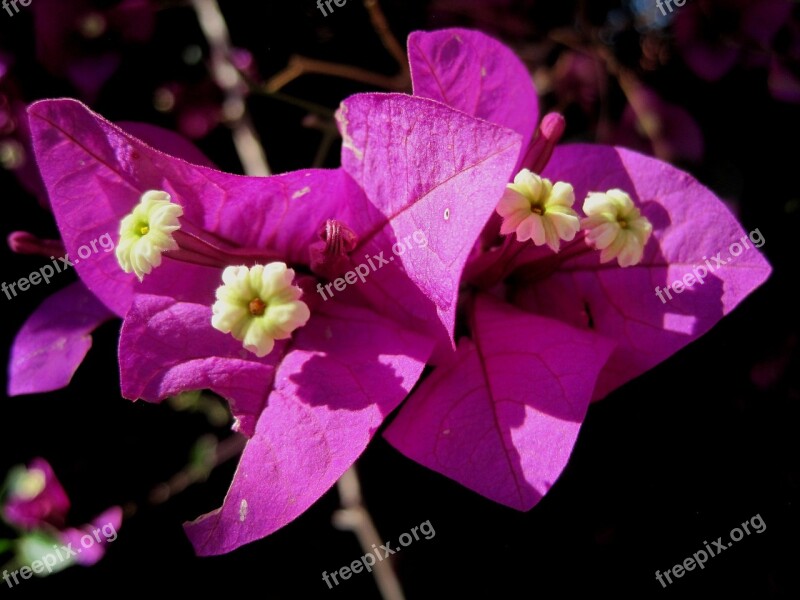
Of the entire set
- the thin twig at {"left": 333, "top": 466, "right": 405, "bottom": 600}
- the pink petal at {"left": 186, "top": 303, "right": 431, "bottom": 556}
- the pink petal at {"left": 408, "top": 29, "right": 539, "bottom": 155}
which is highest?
the pink petal at {"left": 408, "top": 29, "right": 539, "bottom": 155}

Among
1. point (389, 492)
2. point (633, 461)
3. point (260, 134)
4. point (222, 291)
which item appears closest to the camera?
point (222, 291)

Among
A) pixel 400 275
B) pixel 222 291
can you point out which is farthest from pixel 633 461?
pixel 222 291

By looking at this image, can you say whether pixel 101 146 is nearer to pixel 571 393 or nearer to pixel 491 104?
pixel 491 104

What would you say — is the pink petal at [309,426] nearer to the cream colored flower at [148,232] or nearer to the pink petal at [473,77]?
the cream colored flower at [148,232]

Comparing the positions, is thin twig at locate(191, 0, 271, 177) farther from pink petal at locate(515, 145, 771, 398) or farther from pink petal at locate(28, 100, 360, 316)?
pink petal at locate(515, 145, 771, 398)

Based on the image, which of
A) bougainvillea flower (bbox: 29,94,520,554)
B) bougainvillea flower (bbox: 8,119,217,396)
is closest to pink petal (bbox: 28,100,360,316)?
bougainvillea flower (bbox: 29,94,520,554)

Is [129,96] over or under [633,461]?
over
